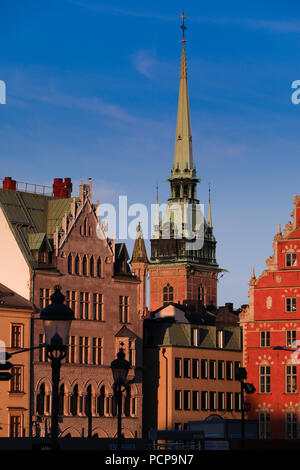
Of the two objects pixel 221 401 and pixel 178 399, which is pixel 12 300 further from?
pixel 221 401

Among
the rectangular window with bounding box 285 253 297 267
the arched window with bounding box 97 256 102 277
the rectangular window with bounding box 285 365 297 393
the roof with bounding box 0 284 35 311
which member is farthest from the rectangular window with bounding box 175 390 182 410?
the roof with bounding box 0 284 35 311

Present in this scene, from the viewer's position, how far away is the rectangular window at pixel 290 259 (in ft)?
357

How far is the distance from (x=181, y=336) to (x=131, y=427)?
11.3 meters

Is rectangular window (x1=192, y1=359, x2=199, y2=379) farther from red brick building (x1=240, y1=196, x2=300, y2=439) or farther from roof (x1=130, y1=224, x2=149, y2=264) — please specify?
roof (x1=130, y1=224, x2=149, y2=264)

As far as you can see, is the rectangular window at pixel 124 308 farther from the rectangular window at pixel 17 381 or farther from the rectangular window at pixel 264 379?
the rectangular window at pixel 17 381

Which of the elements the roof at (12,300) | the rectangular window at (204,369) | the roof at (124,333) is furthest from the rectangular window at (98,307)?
the rectangular window at (204,369)

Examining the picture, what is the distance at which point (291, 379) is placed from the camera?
109 metres

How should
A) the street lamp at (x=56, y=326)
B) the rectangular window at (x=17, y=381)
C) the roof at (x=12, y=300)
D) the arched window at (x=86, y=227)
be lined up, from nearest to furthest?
the street lamp at (x=56, y=326)
the rectangular window at (x=17, y=381)
the roof at (x=12, y=300)
the arched window at (x=86, y=227)

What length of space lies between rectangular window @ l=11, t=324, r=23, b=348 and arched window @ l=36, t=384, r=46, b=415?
170 inches

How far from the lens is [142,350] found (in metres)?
115

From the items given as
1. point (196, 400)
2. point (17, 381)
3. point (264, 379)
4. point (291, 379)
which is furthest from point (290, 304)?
point (17, 381)
